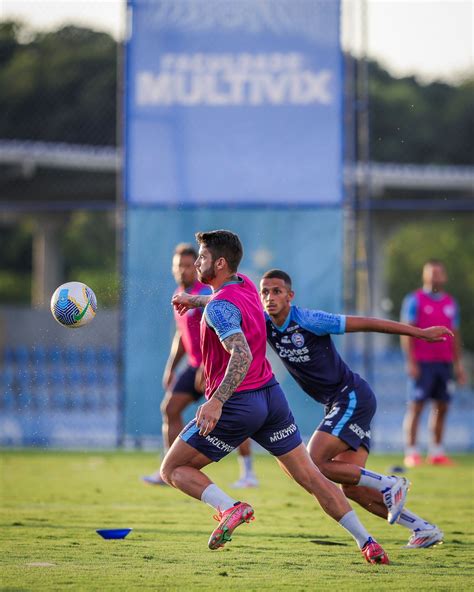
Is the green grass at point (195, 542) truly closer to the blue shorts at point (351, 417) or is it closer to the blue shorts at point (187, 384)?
the blue shorts at point (351, 417)

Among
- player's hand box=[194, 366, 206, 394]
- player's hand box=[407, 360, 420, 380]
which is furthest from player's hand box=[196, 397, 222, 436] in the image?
player's hand box=[407, 360, 420, 380]

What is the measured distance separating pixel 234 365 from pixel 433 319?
8.10m

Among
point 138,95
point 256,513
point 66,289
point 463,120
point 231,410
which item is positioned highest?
point 463,120

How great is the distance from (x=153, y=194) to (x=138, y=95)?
1320 millimetres

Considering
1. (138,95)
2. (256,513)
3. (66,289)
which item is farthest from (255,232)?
(66,289)

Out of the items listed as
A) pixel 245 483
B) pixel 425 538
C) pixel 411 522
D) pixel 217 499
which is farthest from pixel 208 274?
pixel 245 483

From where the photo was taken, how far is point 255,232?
46.9ft

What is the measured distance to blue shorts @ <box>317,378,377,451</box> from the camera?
298 inches

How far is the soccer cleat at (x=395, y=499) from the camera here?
23.9 feet

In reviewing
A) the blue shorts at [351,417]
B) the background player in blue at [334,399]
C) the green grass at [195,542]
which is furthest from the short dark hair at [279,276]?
the green grass at [195,542]

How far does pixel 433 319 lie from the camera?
14.0 meters

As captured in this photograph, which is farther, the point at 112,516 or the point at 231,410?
the point at 112,516

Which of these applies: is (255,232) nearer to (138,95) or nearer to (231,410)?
(138,95)

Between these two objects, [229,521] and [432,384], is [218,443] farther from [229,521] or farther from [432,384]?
[432,384]
